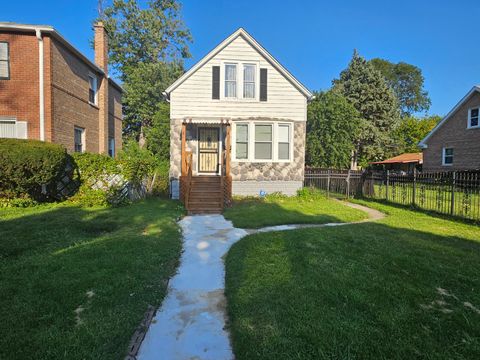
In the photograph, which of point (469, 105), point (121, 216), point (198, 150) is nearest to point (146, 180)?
point (198, 150)

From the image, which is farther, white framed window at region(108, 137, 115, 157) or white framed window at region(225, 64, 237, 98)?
white framed window at region(108, 137, 115, 157)

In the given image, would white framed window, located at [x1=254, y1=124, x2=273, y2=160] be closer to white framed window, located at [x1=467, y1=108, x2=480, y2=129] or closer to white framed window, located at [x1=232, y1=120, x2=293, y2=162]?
white framed window, located at [x1=232, y1=120, x2=293, y2=162]

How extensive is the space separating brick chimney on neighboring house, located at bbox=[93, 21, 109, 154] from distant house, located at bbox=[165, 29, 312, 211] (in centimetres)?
622

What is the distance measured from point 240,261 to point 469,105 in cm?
2237

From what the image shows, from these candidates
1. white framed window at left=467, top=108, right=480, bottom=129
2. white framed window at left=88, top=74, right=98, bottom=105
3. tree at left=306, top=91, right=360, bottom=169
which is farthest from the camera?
tree at left=306, top=91, right=360, bottom=169

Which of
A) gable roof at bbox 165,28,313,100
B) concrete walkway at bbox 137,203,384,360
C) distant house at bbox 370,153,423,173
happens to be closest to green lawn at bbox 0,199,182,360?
concrete walkway at bbox 137,203,384,360

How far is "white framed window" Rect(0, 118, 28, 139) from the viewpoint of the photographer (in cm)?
1190

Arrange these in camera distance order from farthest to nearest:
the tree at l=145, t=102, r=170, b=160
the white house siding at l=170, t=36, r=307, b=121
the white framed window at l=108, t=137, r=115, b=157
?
the tree at l=145, t=102, r=170, b=160
the white framed window at l=108, t=137, r=115, b=157
the white house siding at l=170, t=36, r=307, b=121

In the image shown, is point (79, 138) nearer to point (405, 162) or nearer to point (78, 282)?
point (78, 282)

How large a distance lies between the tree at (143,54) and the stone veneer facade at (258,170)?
16921mm

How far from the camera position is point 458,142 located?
20.7 m

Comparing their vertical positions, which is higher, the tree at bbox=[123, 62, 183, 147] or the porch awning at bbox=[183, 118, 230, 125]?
the tree at bbox=[123, 62, 183, 147]

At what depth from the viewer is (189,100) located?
1280cm

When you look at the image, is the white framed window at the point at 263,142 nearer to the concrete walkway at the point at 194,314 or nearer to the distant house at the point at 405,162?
the concrete walkway at the point at 194,314
